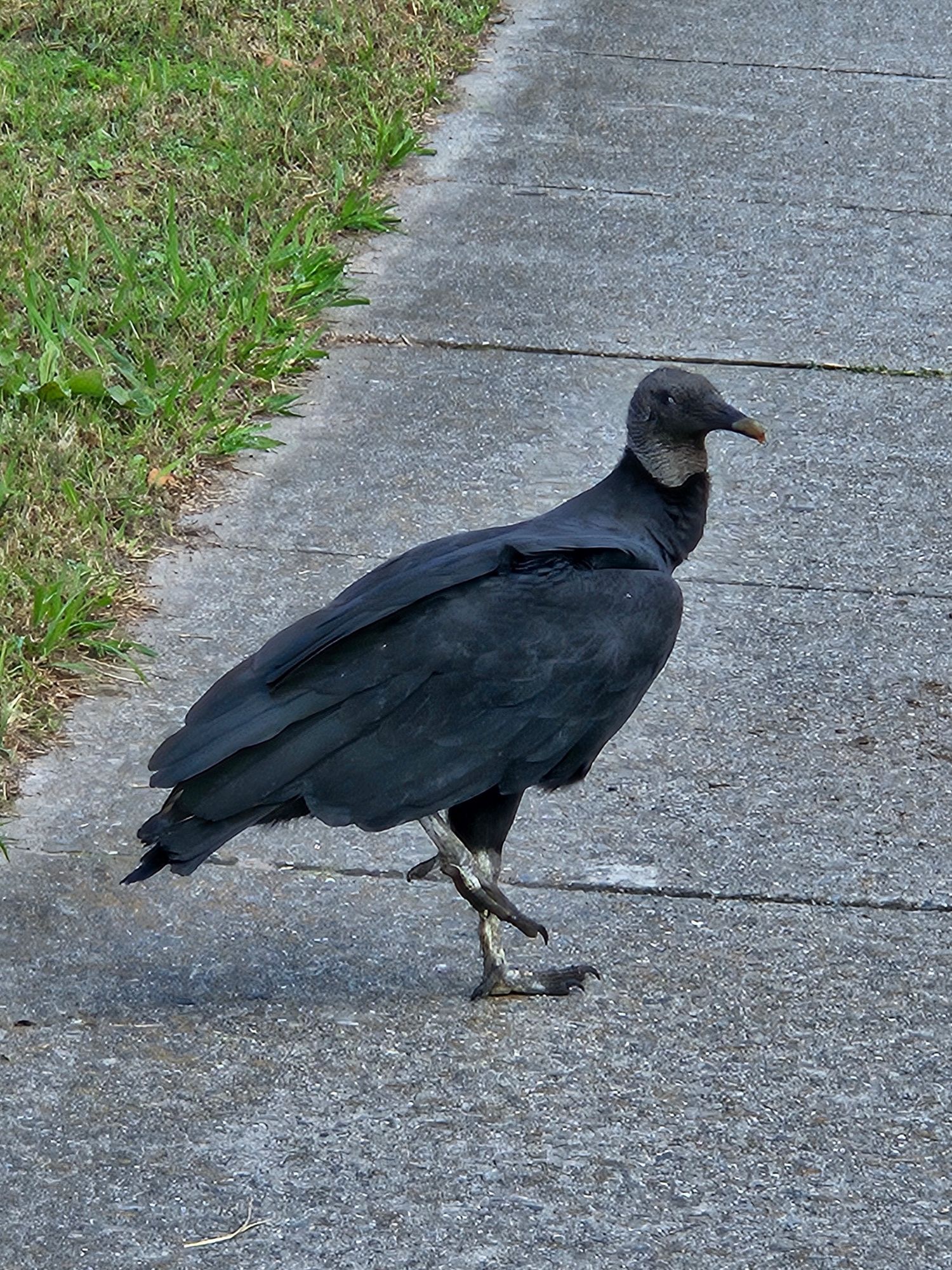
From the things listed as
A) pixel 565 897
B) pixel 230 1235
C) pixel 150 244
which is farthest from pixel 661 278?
pixel 230 1235

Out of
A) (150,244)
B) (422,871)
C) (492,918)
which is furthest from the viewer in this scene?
(150,244)

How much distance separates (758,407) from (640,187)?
168 centimetres

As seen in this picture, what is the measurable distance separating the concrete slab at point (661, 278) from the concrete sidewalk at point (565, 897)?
0.8 inches

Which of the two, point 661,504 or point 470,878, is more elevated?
point 661,504

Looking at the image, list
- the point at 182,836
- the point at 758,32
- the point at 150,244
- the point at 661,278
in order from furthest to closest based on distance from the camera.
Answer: the point at 758,32 → the point at 661,278 → the point at 150,244 → the point at 182,836

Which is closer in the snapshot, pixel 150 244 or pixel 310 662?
pixel 310 662

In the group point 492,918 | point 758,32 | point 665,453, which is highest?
point 665,453

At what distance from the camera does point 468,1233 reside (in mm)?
2631

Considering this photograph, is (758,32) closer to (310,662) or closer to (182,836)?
(310,662)

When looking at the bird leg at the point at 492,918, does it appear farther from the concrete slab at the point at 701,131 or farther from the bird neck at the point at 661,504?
the concrete slab at the point at 701,131

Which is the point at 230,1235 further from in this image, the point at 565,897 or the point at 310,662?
the point at 565,897

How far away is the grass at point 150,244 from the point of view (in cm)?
418

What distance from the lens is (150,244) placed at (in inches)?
220

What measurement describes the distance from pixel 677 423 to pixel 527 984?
949 millimetres
